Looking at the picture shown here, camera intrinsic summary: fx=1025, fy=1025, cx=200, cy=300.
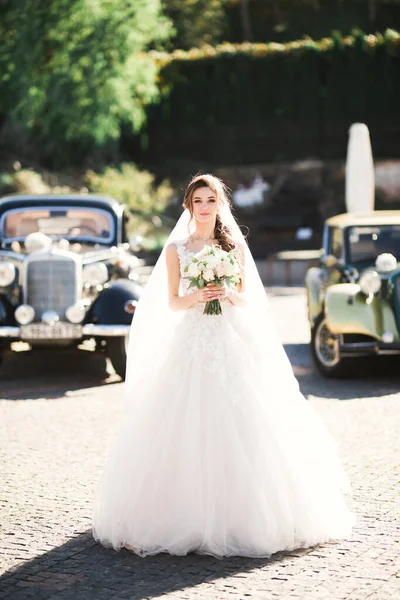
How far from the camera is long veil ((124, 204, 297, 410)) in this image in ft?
17.7

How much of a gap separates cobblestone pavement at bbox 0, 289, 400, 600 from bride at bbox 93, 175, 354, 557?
0.13 meters

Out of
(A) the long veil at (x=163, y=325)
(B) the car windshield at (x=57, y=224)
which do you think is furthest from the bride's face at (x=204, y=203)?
(B) the car windshield at (x=57, y=224)

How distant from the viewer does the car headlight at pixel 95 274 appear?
10.9 metres

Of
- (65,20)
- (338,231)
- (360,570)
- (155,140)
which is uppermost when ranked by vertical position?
(65,20)

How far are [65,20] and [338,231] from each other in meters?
17.9

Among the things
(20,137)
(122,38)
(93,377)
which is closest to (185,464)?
(93,377)

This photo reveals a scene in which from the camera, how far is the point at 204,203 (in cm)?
543

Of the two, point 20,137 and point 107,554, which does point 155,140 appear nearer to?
point 20,137

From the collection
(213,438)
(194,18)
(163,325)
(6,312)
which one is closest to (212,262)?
(163,325)

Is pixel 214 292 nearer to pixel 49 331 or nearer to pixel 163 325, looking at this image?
pixel 163 325

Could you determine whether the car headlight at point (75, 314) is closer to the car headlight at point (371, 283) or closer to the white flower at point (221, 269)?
the car headlight at point (371, 283)

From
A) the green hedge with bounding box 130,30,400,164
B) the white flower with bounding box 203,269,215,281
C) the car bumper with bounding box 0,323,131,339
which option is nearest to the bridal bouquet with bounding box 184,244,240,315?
the white flower with bounding box 203,269,215,281

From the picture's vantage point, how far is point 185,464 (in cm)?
499

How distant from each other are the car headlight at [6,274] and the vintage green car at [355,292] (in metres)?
3.32
